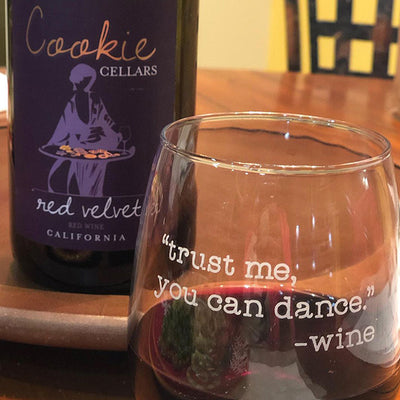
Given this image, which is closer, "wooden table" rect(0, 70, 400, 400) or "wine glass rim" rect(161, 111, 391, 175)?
"wine glass rim" rect(161, 111, 391, 175)

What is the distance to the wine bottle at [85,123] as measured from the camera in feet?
1.47

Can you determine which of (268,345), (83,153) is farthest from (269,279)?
(83,153)

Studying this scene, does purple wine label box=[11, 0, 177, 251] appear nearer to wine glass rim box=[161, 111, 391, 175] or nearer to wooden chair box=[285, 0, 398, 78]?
wine glass rim box=[161, 111, 391, 175]

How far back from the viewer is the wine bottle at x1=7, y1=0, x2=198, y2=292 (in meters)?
0.45

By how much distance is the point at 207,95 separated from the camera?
38.4 inches

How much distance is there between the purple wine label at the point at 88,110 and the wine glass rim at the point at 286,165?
0.33 ft

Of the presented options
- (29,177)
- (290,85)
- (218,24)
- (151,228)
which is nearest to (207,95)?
(290,85)

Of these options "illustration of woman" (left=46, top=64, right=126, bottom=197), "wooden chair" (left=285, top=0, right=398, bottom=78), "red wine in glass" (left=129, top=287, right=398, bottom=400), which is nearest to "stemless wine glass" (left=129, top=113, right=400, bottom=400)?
"red wine in glass" (left=129, top=287, right=398, bottom=400)

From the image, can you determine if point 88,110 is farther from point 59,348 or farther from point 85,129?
point 59,348

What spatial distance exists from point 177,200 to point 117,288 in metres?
0.19

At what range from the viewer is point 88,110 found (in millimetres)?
455


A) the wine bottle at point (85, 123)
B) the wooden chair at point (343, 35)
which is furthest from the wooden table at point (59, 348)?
the wooden chair at point (343, 35)

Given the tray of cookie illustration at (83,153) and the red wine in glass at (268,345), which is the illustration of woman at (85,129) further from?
the red wine in glass at (268,345)

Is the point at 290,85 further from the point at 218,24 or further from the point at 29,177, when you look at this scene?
the point at 218,24
